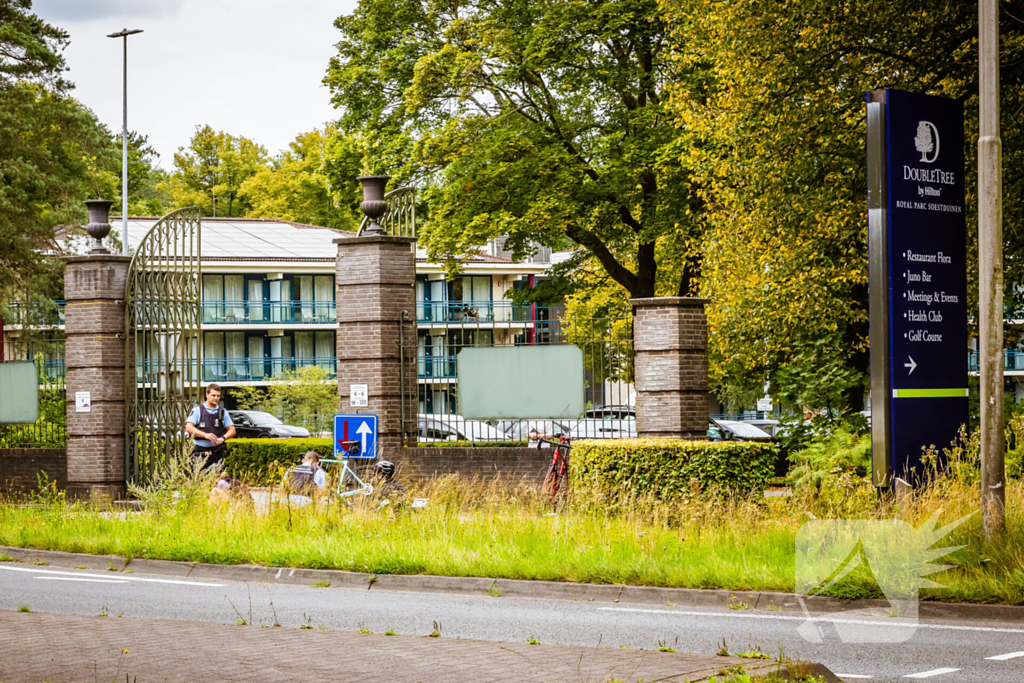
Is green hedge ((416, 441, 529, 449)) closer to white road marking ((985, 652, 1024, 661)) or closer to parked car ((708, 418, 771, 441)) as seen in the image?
white road marking ((985, 652, 1024, 661))

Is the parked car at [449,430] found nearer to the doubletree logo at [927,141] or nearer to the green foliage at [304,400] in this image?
the doubletree logo at [927,141]

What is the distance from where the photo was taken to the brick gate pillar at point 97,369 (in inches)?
739

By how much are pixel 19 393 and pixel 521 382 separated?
9.14 meters

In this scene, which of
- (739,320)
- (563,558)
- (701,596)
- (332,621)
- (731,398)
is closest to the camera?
(332,621)

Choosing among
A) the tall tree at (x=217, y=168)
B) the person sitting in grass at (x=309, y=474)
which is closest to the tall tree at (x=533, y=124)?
the person sitting in grass at (x=309, y=474)

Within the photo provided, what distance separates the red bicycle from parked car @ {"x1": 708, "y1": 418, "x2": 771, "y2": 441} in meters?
15.7

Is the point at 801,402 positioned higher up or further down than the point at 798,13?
further down

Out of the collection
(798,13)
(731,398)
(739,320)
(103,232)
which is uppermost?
(798,13)

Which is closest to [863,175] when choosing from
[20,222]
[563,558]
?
[563,558]

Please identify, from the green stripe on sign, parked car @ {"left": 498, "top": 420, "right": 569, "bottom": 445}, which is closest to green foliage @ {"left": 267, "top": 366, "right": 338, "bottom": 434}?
parked car @ {"left": 498, "top": 420, "right": 569, "bottom": 445}

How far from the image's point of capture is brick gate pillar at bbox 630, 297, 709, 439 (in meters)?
15.8

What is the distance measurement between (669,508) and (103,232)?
10.8 metres

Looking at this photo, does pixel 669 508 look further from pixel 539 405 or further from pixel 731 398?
pixel 731 398

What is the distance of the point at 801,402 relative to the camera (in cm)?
1977
